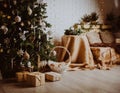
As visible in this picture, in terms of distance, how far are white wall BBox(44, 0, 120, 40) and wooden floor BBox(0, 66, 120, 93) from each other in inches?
77.1

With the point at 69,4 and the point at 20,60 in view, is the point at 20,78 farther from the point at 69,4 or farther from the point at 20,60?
the point at 69,4

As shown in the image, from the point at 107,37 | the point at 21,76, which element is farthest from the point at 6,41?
the point at 107,37

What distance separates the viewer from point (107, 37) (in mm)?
7180

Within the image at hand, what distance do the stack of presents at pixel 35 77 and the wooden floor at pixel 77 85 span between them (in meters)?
0.10

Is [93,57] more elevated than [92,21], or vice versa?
[92,21]

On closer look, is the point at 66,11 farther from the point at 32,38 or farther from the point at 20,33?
the point at 20,33

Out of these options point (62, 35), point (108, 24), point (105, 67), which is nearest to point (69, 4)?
point (62, 35)

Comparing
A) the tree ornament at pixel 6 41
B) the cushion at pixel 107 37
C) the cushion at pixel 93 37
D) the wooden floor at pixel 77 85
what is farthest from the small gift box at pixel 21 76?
the cushion at pixel 107 37

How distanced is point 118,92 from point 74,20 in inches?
140

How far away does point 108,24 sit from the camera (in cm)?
757

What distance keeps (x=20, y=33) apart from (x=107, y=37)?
2963 mm

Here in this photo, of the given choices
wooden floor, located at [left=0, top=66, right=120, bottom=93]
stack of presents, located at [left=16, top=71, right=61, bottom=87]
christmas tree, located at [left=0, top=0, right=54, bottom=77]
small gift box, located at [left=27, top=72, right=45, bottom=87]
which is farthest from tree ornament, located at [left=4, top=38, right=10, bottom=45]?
small gift box, located at [left=27, top=72, right=45, bottom=87]

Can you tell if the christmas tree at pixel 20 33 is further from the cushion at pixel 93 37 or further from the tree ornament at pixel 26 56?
the cushion at pixel 93 37

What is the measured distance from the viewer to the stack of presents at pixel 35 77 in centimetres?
438
